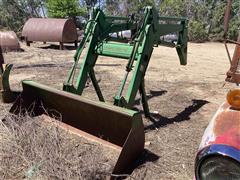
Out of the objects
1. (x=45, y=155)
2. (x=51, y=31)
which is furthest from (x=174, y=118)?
(x=51, y=31)

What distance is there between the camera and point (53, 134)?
3863 mm

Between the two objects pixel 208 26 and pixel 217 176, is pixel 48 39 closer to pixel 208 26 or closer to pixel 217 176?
pixel 208 26

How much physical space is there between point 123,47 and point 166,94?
235 centimetres

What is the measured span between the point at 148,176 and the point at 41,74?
582 centimetres

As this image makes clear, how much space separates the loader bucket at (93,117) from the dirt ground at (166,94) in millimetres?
300

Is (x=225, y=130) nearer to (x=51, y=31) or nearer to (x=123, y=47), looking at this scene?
(x=123, y=47)

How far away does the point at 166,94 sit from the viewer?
6.70 meters

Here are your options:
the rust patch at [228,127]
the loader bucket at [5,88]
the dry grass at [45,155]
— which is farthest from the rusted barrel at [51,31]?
the rust patch at [228,127]

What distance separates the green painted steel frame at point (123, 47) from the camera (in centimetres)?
437

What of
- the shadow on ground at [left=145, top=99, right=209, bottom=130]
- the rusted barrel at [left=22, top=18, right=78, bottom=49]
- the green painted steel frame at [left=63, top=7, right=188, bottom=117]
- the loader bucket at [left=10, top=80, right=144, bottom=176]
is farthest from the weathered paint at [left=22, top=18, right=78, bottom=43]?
the loader bucket at [left=10, top=80, right=144, bottom=176]

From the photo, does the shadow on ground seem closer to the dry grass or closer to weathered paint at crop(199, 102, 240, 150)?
the dry grass

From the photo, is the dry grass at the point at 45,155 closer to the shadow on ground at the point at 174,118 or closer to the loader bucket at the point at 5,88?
the shadow on ground at the point at 174,118

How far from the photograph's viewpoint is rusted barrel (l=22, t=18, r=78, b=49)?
1445 centimetres

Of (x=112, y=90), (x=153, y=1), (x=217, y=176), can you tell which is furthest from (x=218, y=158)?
(x=153, y=1)
